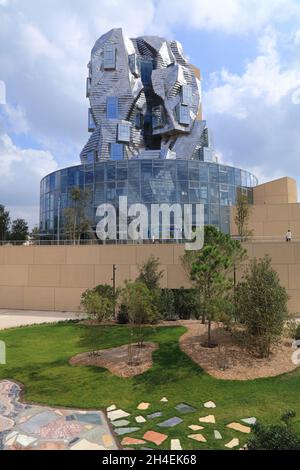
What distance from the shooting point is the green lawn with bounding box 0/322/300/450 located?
24.0 feet

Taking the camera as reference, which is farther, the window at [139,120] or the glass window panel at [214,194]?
the window at [139,120]

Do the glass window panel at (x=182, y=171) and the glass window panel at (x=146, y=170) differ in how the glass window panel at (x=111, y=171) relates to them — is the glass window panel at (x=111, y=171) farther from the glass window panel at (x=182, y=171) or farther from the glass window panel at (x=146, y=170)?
the glass window panel at (x=182, y=171)

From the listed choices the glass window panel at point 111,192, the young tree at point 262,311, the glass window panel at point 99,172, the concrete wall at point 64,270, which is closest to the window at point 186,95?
the glass window panel at point 99,172

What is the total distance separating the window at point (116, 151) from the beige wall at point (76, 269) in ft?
71.5

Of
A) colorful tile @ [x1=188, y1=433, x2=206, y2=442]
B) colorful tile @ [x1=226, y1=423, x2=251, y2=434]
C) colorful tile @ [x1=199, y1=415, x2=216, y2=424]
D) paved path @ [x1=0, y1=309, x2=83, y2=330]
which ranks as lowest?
paved path @ [x1=0, y1=309, x2=83, y2=330]

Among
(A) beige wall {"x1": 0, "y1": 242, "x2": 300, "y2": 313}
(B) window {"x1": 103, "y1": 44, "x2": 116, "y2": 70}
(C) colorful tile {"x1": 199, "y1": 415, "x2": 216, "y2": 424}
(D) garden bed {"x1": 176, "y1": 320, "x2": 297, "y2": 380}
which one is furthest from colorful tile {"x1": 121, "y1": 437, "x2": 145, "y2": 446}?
(B) window {"x1": 103, "y1": 44, "x2": 116, "y2": 70}

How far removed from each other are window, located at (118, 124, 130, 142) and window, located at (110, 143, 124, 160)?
0.91 metres

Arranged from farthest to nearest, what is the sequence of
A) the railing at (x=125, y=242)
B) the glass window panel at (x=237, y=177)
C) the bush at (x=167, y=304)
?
1. the glass window panel at (x=237, y=177)
2. the railing at (x=125, y=242)
3. the bush at (x=167, y=304)

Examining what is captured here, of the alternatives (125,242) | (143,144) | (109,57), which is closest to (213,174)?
(143,144)

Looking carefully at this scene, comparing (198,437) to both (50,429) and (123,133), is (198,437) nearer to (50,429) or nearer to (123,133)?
(50,429)

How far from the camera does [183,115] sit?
148 feet

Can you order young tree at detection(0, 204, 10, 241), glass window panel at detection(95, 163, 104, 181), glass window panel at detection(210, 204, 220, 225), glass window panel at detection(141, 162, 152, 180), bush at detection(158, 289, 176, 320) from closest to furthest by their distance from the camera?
bush at detection(158, 289, 176, 320) < glass window panel at detection(210, 204, 220, 225) < glass window panel at detection(141, 162, 152, 180) < glass window panel at detection(95, 163, 104, 181) < young tree at detection(0, 204, 10, 241)

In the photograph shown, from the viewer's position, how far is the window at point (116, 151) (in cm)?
4259

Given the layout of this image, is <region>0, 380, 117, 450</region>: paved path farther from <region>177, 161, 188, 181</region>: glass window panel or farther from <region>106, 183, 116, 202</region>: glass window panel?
<region>177, 161, 188, 181</region>: glass window panel
